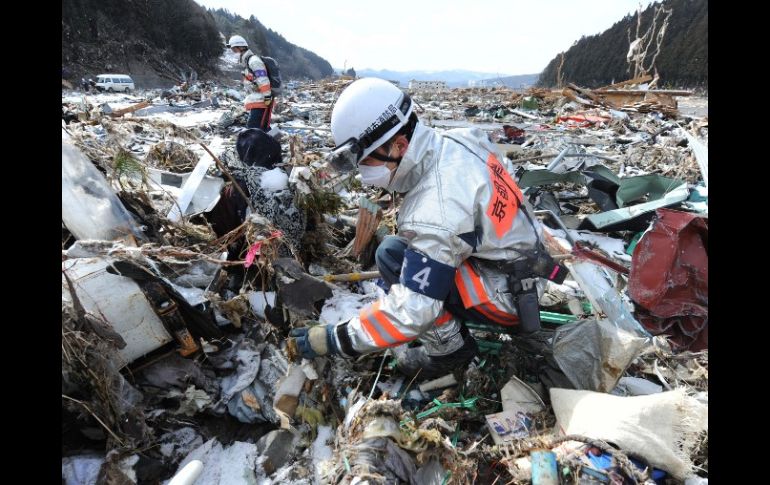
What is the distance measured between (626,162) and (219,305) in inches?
308

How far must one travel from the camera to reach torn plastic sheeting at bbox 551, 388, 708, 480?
151cm

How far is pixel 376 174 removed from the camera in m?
2.00

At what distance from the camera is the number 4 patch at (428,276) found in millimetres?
1715

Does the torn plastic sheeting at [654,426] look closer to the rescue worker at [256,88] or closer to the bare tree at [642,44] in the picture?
the rescue worker at [256,88]

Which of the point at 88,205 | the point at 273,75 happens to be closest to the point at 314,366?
the point at 88,205

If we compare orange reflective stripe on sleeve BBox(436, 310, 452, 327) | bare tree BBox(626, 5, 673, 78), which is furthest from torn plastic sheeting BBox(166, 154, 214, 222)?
bare tree BBox(626, 5, 673, 78)

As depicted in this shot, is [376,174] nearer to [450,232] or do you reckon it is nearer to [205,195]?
[450,232]

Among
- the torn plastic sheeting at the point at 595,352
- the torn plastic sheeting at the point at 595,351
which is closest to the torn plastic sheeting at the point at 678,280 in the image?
the torn plastic sheeting at the point at 595,351

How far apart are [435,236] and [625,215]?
3.60 meters

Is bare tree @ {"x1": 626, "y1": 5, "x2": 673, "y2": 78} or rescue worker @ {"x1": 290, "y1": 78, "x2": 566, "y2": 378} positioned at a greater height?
bare tree @ {"x1": 626, "y1": 5, "x2": 673, "y2": 78}

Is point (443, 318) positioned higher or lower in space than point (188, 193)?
lower

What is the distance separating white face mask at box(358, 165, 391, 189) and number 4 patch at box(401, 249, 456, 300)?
18.1 inches

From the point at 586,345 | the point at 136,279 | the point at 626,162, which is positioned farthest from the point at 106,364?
the point at 626,162

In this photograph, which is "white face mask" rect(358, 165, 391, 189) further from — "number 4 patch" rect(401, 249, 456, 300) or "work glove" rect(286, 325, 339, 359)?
"work glove" rect(286, 325, 339, 359)
